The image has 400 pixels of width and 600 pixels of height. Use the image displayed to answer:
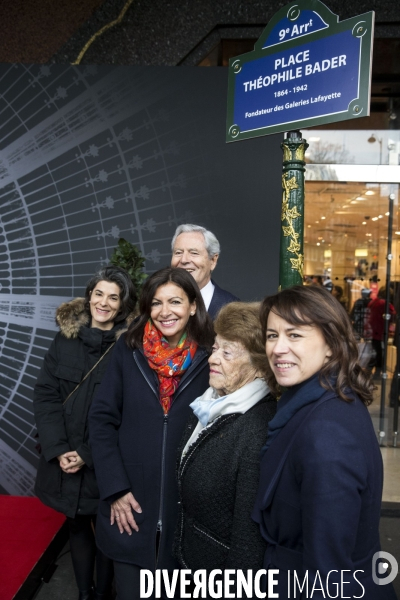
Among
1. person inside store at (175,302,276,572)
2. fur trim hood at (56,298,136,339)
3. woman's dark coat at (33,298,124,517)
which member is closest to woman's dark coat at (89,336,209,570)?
person inside store at (175,302,276,572)

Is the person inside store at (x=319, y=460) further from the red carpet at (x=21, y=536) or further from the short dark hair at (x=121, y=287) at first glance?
the red carpet at (x=21, y=536)

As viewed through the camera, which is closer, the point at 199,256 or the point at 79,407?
the point at 79,407

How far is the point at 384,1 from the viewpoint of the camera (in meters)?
4.16

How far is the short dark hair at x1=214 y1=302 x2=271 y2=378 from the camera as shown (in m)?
1.82

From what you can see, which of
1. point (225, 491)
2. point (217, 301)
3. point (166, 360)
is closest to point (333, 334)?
point (225, 491)

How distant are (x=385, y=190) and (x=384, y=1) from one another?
6.17ft

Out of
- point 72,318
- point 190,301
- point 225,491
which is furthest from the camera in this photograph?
point 72,318

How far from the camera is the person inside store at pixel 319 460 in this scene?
129 centimetres

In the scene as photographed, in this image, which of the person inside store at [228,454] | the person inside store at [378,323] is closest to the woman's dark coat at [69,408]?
the person inside store at [228,454]

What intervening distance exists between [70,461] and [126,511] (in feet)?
2.09

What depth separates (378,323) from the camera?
569cm

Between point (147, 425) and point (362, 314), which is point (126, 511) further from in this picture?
point (362, 314)

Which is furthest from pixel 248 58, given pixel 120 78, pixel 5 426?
pixel 5 426

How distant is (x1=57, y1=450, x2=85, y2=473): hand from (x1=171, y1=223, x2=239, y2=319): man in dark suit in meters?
1.00
